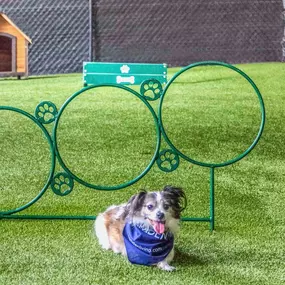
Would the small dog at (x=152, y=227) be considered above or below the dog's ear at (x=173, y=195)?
below

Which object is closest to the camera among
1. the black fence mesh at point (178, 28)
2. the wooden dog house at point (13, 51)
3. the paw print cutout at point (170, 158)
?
the paw print cutout at point (170, 158)

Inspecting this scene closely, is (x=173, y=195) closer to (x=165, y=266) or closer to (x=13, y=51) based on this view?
(x=165, y=266)

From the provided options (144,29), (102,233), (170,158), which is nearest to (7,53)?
(144,29)

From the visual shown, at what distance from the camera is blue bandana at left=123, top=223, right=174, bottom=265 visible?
208cm

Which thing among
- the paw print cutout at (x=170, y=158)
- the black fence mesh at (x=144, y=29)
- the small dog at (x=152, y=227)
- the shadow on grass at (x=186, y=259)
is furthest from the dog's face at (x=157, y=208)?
the black fence mesh at (x=144, y=29)

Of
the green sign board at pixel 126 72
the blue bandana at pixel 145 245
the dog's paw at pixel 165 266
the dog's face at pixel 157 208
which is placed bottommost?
the dog's paw at pixel 165 266

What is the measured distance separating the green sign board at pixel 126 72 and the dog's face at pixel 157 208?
111 inches

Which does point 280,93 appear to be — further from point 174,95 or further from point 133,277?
point 133,277

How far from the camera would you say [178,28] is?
6.97 metres

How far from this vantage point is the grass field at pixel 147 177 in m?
2.08

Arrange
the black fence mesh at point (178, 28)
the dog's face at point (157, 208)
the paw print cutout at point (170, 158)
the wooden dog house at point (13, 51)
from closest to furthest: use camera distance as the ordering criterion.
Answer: the dog's face at point (157, 208), the paw print cutout at point (170, 158), the wooden dog house at point (13, 51), the black fence mesh at point (178, 28)

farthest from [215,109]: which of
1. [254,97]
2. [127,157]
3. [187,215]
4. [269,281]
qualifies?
[269,281]

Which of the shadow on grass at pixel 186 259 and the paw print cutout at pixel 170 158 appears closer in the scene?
the shadow on grass at pixel 186 259

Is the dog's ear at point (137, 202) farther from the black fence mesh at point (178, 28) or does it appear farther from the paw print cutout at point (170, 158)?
the black fence mesh at point (178, 28)
